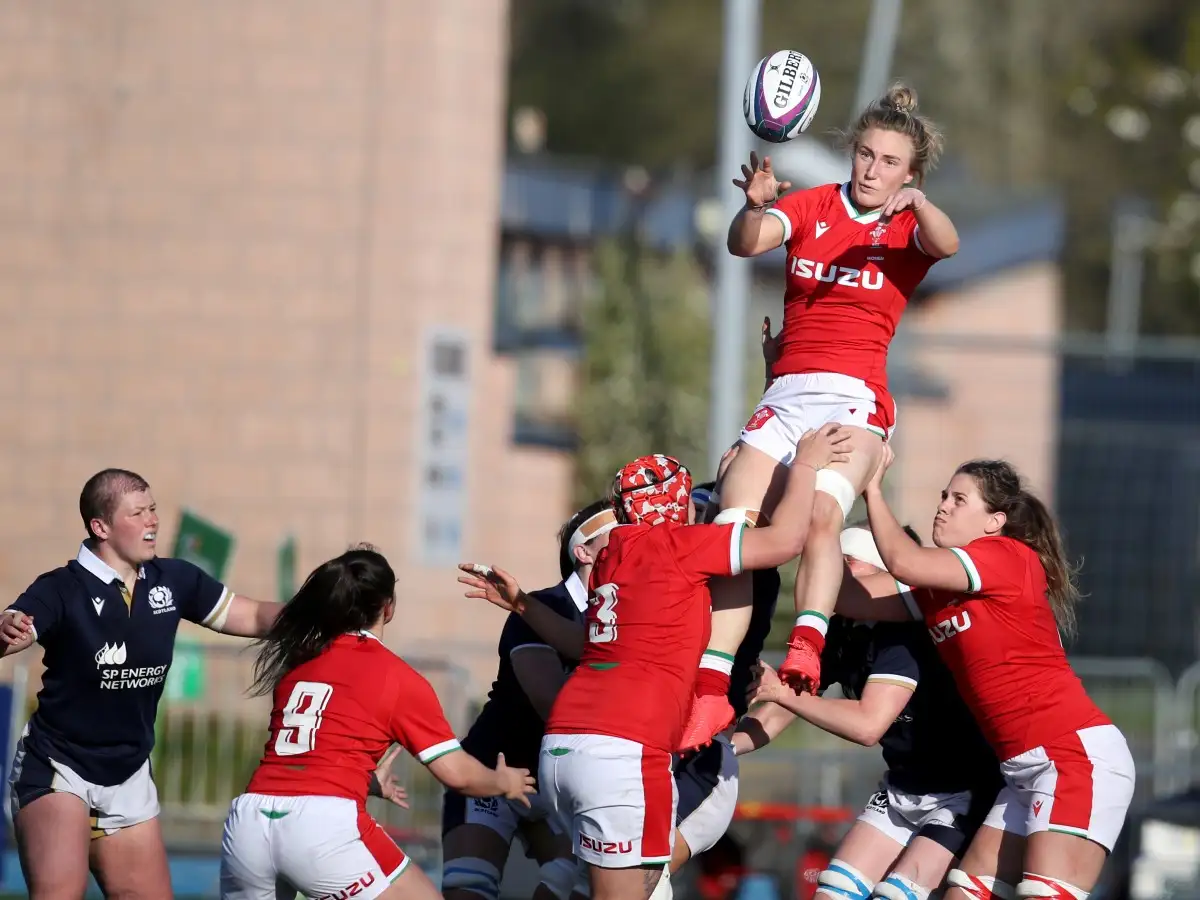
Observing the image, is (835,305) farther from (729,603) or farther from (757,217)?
(729,603)

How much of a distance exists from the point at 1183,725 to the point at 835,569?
10.4 metres

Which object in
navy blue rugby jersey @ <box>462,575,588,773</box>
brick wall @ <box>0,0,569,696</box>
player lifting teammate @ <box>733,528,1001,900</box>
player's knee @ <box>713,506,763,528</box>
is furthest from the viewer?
brick wall @ <box>0,0,569,696</box>

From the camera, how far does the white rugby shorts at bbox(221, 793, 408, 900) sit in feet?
19.1

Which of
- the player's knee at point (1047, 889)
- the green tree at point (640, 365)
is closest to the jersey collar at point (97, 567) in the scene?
the player's knee at point (1047, 889)

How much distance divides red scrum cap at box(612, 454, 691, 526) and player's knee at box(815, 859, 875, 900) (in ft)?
4.78

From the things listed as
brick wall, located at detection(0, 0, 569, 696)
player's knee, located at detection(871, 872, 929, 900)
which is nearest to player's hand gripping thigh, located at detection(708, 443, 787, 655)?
player's knee, located at detection(871, 872, 929, 900)

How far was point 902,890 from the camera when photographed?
6363 mm

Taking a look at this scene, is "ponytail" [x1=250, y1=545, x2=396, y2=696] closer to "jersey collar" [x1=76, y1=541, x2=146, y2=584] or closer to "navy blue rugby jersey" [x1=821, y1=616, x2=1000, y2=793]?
"jersey collar" [x1=76, y1=541, x2=146, y2=584]

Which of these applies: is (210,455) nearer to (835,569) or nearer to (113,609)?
(113,609)

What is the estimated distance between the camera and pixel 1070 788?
611 centimetres

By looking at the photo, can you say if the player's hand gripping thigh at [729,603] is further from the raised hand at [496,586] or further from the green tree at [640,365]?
the green tree at [640,365]

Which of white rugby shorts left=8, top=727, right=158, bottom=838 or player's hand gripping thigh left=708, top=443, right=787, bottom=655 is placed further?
white rugby shorts left=8, top=727, right=158, bottom=838

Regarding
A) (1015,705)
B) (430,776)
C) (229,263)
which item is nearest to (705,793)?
(1015,705)

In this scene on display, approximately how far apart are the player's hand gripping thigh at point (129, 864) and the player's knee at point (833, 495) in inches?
112
